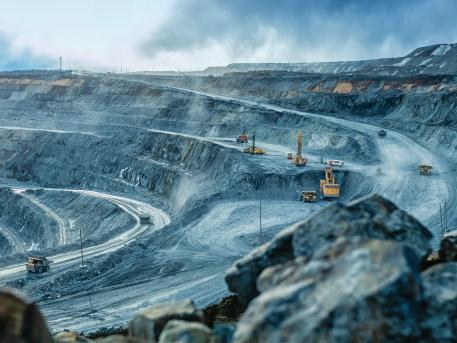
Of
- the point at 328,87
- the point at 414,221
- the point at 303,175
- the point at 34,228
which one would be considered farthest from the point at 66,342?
the point at 328,87

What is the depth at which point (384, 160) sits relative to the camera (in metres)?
49.5

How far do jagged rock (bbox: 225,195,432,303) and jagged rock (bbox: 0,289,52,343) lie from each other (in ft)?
13.5

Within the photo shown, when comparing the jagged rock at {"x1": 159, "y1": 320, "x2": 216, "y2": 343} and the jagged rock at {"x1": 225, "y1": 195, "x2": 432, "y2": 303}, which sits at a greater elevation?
the jagged rock at {"x1": 225, "y1": 195, "x2": 432, "y2": 303}

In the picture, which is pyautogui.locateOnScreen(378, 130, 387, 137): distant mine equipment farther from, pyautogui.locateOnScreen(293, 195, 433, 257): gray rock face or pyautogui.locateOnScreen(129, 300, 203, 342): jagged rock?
pyautogui.locateOnScreen(129, 300, 203, 342): jagged rock

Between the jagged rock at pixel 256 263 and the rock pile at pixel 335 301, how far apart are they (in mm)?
268

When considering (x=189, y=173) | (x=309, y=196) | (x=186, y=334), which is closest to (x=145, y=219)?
(x=189, y=173)

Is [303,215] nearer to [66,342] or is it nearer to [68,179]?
[66,342]

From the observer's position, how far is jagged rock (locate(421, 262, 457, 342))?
8.12 meters

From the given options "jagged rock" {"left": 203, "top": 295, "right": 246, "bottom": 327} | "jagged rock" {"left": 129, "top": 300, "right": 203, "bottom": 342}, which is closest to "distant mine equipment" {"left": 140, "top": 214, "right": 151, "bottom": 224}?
"jagged rock" {"left": 203, "top": 295, "right": 246, "bottom": 327}

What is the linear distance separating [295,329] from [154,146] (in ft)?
202

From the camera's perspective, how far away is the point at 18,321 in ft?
22.8

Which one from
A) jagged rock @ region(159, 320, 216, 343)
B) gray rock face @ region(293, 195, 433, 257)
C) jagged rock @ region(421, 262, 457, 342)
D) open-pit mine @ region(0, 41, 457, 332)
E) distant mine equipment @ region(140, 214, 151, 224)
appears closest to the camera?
jagged rock @ region(421, 262, 457, 342)

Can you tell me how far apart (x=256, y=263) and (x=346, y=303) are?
313 centimetres

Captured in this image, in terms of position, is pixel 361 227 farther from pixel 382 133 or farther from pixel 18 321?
pixel 382 133
